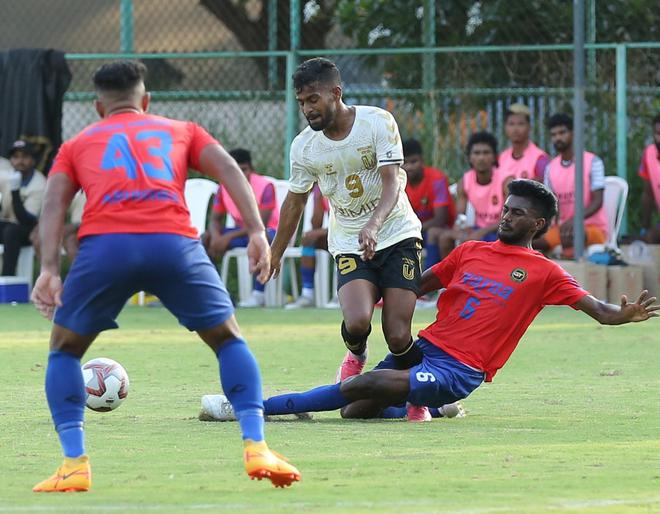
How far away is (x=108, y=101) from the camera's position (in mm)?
5805

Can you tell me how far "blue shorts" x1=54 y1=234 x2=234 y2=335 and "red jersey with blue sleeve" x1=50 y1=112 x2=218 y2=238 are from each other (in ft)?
0.19

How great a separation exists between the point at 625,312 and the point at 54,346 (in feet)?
9.38

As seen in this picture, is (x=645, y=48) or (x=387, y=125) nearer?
(x=387, y=125)

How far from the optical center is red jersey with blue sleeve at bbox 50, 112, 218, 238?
18.3 ft

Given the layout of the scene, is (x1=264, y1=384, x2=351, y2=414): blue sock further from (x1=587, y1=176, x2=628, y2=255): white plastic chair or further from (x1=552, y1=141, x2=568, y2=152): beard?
(x1=587, y1=176, x2=628, y2=255): white plastic chair

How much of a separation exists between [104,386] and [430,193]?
346 inches

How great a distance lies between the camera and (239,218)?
667 inches

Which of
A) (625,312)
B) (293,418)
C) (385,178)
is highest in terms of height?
(385,178)

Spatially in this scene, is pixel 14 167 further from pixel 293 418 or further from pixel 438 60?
pixel 293 418

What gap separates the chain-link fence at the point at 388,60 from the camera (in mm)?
17469

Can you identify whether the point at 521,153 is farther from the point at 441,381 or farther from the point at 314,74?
the point at 441,381

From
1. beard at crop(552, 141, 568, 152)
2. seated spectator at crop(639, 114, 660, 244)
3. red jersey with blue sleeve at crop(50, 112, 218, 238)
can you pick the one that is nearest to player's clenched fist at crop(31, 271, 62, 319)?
red jersey with blue sleeve at crop(50, 112, 218, 238)

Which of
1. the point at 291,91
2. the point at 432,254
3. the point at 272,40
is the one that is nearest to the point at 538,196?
the point at 432,254

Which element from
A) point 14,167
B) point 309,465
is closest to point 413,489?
point 309,465
